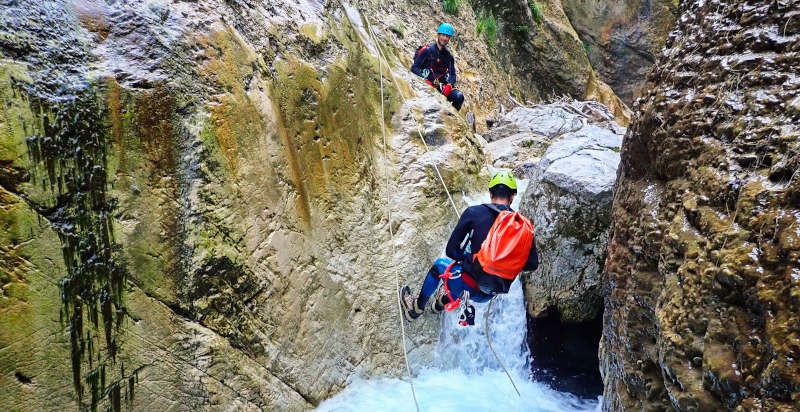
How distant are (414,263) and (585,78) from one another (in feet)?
40.8

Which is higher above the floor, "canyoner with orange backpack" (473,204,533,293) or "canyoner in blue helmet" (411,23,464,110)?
"canyoner in blue helmet" (411,23,464,110)

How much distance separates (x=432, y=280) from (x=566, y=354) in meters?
2.03

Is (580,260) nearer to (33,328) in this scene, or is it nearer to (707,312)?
(707,312)

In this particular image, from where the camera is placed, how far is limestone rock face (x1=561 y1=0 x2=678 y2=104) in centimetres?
1862

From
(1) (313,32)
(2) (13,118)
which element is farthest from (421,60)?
(2) (13,118)

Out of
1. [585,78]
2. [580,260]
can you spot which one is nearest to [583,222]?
[580,260]

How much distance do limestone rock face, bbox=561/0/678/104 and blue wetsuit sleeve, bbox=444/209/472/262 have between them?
654 inches

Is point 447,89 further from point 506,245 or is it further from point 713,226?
point 713,226

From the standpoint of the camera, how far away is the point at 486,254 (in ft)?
14.2

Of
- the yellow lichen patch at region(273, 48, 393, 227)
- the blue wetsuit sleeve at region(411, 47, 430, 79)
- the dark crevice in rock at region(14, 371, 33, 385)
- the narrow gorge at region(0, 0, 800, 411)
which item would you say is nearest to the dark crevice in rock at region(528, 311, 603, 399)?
the narrow gorge at region(0, 0, 800, 411)

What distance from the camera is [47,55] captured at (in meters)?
3.36

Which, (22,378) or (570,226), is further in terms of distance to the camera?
(570,226)

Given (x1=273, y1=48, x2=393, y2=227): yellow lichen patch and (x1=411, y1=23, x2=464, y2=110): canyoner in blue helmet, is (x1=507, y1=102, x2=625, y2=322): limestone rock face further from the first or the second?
(x1=411, y1=23, x2=464, y2=110): canyoner in blue helmet

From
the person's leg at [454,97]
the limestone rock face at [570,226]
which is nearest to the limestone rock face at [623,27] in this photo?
the person's leg at [454,97]
